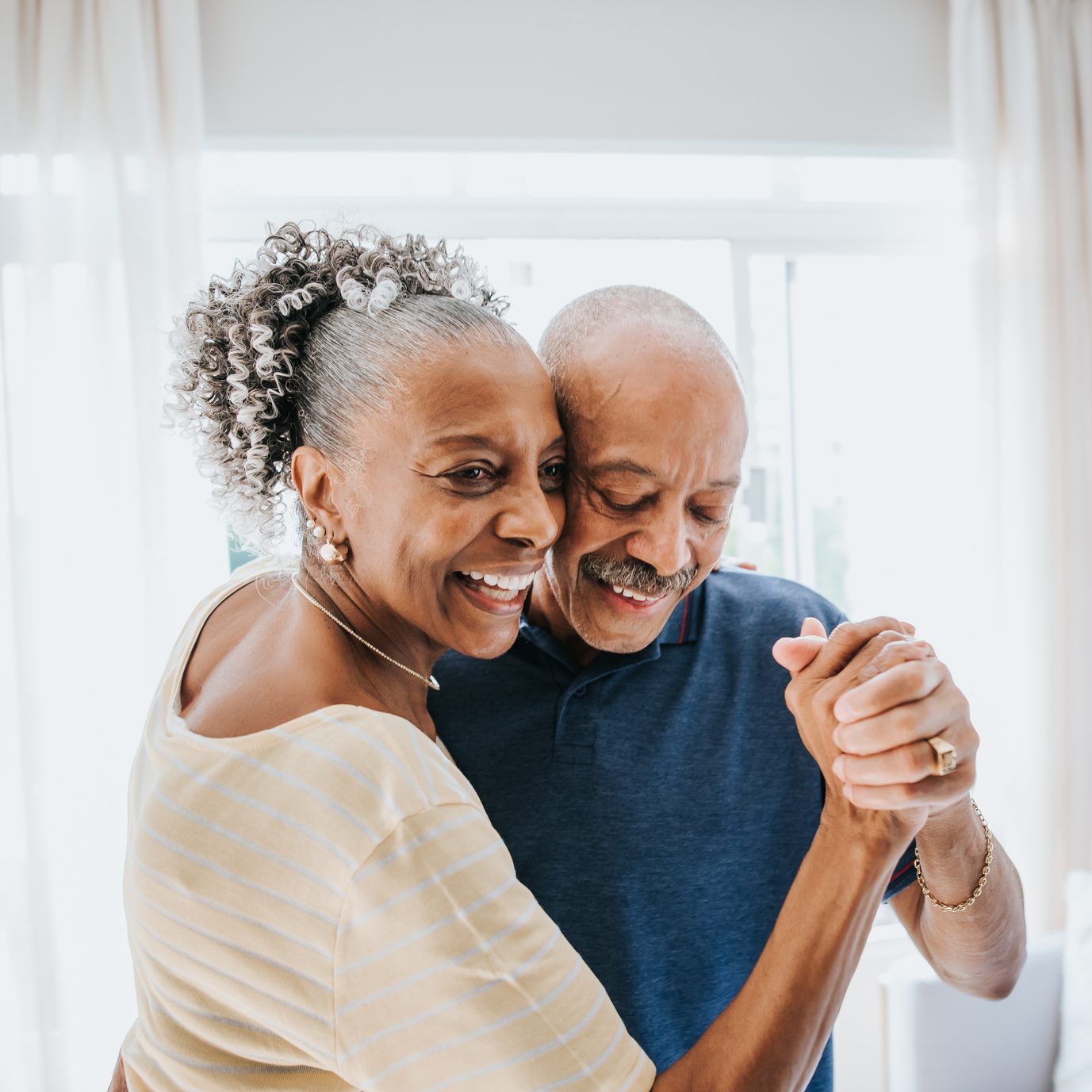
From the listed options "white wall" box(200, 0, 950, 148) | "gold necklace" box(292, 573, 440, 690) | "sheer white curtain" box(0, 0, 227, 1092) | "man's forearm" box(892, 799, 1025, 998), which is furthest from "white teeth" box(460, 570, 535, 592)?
"white wall" box(200, 0, 950, 148)

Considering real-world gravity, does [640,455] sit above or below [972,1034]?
above

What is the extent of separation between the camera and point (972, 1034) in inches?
101

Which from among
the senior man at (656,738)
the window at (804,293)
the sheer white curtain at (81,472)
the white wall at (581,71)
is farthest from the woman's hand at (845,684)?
the window at (804,293)

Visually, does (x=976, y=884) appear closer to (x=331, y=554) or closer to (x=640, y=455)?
(x=640, y=455)

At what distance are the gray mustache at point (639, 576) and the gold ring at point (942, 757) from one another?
43cm

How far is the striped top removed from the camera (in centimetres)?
73

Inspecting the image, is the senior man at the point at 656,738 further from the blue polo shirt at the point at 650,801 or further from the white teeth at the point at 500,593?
the white teeth at the point at 500,593

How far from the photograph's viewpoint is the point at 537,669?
1.34 metres

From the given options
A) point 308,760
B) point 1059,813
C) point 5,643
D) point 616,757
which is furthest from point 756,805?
point 1059,813

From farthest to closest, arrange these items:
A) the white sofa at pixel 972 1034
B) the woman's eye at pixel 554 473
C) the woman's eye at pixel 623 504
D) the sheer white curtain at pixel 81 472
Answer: the sheer white curtain at pixel 81 472 < the white sofa at pixel 972 1034 < the woman's eye at pixel 623 504 < the woman's eye at pixel 554 473

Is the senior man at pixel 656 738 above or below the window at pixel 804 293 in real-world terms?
below

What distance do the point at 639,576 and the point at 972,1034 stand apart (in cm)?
205

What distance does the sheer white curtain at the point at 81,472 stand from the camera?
267cm

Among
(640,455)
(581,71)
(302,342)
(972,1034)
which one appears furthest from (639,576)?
(581,71)
